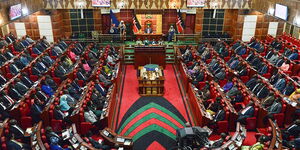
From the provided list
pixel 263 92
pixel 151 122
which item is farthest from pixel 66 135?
pixel 263 92

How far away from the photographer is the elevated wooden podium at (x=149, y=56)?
14023 mm

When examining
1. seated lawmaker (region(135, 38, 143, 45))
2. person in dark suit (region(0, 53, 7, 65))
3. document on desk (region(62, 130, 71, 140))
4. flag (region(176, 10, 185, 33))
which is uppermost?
flag (region(176, 10, 185, 33))

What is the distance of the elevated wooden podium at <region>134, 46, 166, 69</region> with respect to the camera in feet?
46.0

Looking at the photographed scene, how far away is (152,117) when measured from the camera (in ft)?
31.6

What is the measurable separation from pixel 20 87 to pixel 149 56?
6.37 metres

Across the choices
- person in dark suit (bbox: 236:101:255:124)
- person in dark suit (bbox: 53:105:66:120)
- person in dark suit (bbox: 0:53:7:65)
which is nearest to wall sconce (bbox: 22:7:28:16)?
person in dark suit (bbox: 0:53:7:65)

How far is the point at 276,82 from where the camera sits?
400 inches

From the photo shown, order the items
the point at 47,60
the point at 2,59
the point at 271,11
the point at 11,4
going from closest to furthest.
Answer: the point at 11,4 < the point at 2,59 < the point at 47,60 < the point at 271,11

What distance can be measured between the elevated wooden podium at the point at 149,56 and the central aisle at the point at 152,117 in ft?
6.61

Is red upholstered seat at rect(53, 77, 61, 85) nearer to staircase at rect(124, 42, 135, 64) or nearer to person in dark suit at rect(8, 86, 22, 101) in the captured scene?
person in dark suit at rect(8, 86, 22, 101)

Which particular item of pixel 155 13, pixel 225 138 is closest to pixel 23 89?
pixel 225 138

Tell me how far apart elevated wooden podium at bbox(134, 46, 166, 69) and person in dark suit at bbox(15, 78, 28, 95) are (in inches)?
228

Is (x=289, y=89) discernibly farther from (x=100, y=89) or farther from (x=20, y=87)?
(x=20, y=87)

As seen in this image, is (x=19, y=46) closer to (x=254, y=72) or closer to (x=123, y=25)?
(x=123, y=25)
